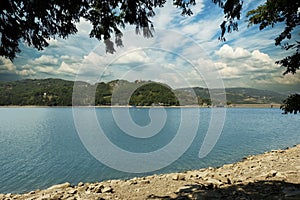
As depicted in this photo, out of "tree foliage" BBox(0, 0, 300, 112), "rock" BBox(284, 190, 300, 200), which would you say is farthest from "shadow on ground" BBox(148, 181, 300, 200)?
"tree foliage" BBox(0, 0, 300, 112)

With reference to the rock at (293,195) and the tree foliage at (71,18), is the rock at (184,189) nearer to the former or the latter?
the rock at (293,195)

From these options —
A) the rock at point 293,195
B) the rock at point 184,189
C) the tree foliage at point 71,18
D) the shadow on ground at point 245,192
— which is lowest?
the rock at point 184,189

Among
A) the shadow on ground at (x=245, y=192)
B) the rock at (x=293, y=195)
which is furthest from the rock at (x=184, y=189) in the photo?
the rock at (x=293, y=195)

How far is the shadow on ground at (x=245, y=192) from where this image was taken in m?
6.49

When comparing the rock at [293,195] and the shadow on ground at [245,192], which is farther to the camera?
the shadow on ground at [245,192]

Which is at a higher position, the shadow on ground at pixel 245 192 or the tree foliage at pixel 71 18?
the tree foliage at pixel 71 18

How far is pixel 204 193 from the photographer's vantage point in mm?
7559

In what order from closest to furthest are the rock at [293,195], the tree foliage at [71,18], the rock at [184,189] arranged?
the tree foliage at [71,18] < the rock at [293,195] < the rock at [184,189]

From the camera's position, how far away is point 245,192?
7.30 meters

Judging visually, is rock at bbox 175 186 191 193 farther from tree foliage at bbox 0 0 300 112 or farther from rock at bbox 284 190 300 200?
tree foliage at bbox 0 0 300 112

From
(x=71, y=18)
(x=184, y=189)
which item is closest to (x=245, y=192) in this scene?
(x=184, y=189)

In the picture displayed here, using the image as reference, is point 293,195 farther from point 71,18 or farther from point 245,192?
point 71,18

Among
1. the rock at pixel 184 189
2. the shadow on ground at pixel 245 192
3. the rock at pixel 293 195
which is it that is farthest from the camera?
the rock at pixel 184 189

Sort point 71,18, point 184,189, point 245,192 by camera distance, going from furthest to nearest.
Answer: point 184,189 < point 245,192 < point 71,18
